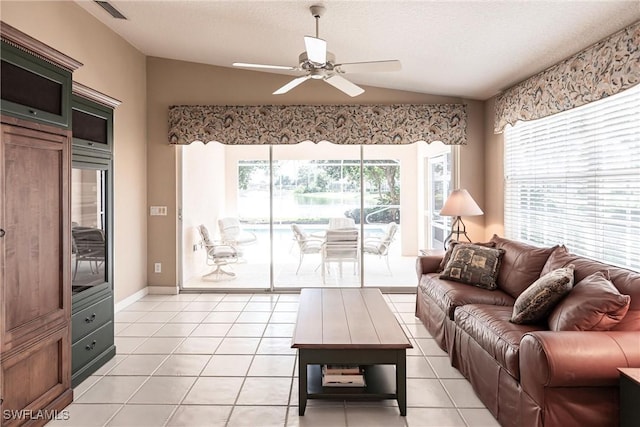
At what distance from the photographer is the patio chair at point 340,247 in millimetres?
5930

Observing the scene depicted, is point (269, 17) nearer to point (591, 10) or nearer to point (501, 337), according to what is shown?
point (591, 10)

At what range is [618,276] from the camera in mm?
2580

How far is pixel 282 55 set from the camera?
4887 mm

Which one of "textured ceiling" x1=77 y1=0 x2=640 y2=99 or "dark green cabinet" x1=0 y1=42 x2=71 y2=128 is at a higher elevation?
"textured ceiling" x1=77 y1=0 x2=640 y2=99

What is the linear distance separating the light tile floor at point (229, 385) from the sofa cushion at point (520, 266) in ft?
2.70

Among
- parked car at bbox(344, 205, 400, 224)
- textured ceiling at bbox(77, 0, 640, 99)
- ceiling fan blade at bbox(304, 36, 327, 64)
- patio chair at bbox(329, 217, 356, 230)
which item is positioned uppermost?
textured ceiling at bbox(77, 0, 640, 99)

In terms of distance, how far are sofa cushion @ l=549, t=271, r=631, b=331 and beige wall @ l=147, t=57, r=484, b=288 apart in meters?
3.45

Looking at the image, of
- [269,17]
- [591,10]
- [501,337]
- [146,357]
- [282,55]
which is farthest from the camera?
[282,55]

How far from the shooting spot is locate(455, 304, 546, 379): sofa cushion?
2385 mm

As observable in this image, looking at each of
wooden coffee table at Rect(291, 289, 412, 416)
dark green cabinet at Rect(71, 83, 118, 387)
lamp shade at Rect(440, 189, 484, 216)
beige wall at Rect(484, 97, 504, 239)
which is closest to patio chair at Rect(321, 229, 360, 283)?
lamp shade at Rect(440, 189, 484, 216)

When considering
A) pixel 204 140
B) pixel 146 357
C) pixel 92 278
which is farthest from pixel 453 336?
pixel 204 140

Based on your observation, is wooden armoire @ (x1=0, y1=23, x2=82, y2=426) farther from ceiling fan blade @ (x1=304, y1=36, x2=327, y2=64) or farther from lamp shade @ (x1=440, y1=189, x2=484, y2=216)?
lamp shade @ (x1=440, y1=189, x2=484, y2=216)

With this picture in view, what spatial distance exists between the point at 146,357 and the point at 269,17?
3.17 metres

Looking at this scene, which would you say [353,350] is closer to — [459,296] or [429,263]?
[459,296]
